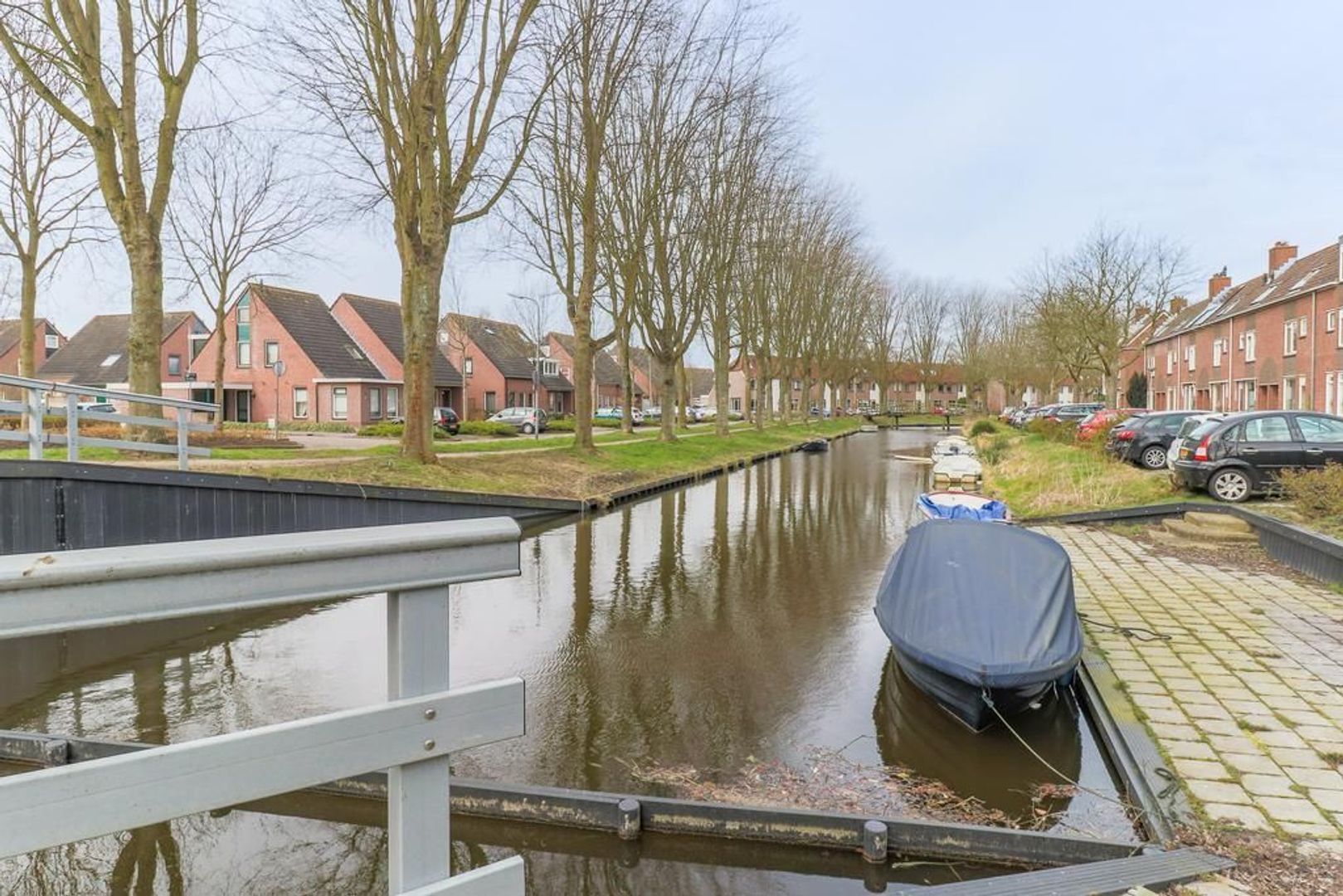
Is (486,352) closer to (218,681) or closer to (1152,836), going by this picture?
(218,681)

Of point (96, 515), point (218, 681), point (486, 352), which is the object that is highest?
point (486, 352)

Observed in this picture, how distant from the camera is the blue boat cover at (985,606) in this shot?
5.85 meters

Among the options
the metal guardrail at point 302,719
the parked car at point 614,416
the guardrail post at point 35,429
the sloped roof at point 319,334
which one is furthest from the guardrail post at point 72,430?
the parked car at point 614,416

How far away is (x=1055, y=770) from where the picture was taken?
5.59 m

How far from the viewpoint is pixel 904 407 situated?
362 ft

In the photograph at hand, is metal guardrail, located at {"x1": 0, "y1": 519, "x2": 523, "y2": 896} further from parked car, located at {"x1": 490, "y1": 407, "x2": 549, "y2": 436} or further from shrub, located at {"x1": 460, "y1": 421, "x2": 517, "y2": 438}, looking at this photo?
parked car, located at {"x1": 490, "y1": 407, "x2": 549, "y2": 436}

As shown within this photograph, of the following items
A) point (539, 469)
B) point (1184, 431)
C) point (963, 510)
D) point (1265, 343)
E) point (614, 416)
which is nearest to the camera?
point (963, 510)

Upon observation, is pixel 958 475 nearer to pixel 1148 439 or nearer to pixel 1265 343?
pixel 1148 439

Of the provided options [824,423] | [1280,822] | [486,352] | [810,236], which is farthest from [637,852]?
[824,423]

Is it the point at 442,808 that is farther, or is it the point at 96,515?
the point at 96,515

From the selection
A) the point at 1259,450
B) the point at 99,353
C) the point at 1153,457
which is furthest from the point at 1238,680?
the point at 99,353

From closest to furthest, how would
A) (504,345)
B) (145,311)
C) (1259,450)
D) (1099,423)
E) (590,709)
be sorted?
(590,709) → (1259,450) → (145,311) → (1099,423) → (504,345)

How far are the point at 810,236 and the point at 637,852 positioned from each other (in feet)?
138

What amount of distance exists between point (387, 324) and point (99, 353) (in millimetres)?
17937
